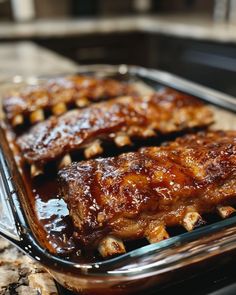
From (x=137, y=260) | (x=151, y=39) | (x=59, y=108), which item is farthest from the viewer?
(x=151, y=39)

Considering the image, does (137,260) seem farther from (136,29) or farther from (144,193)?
(136,29)

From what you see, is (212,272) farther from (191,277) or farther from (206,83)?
(206,83)

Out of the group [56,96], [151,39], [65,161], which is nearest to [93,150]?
[65,161]

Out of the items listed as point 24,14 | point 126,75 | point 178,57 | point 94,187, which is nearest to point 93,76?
point 126,75

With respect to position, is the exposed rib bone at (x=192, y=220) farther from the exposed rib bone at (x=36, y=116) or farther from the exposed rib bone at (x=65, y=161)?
the exposed rib bone at (x=36, y=116)

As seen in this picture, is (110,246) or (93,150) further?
(93,150)

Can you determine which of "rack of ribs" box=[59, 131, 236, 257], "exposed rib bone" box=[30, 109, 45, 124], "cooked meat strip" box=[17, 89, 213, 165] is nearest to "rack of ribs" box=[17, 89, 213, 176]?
"cooked meat strip" box=[17, 89, 213, 165]
